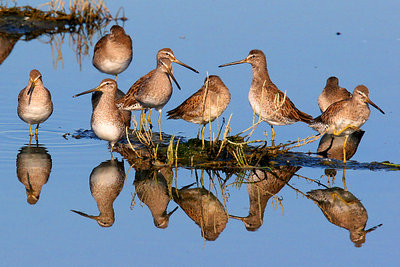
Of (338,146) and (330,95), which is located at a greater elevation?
(330,95)

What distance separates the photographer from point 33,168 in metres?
8.16

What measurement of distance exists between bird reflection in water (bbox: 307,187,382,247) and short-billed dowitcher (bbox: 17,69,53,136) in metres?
3.70

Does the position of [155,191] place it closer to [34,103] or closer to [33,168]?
Answer: [33,168]

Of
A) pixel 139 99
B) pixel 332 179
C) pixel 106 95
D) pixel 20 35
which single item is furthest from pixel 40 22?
pixel 332 179

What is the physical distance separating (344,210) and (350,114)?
2.24 m

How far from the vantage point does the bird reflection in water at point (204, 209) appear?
668 centimetres

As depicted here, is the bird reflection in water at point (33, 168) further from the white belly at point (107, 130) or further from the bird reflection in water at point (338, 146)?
the bird reflection in water at point (338, 146)

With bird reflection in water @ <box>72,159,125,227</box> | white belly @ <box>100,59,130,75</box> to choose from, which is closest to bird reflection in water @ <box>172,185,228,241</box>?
bird reflection in water @ <box>72,159,125,227</box>

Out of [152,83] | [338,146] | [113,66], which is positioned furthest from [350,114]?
[113,66]

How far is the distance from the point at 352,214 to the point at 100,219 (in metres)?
2.42

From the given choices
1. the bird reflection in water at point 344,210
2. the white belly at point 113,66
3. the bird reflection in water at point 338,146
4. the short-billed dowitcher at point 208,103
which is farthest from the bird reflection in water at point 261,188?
the white belly at point 113,66

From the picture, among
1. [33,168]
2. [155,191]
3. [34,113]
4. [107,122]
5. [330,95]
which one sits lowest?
[155,191]

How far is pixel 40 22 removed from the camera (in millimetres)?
14766

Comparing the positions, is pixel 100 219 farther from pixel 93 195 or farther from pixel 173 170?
pixel 173 170
